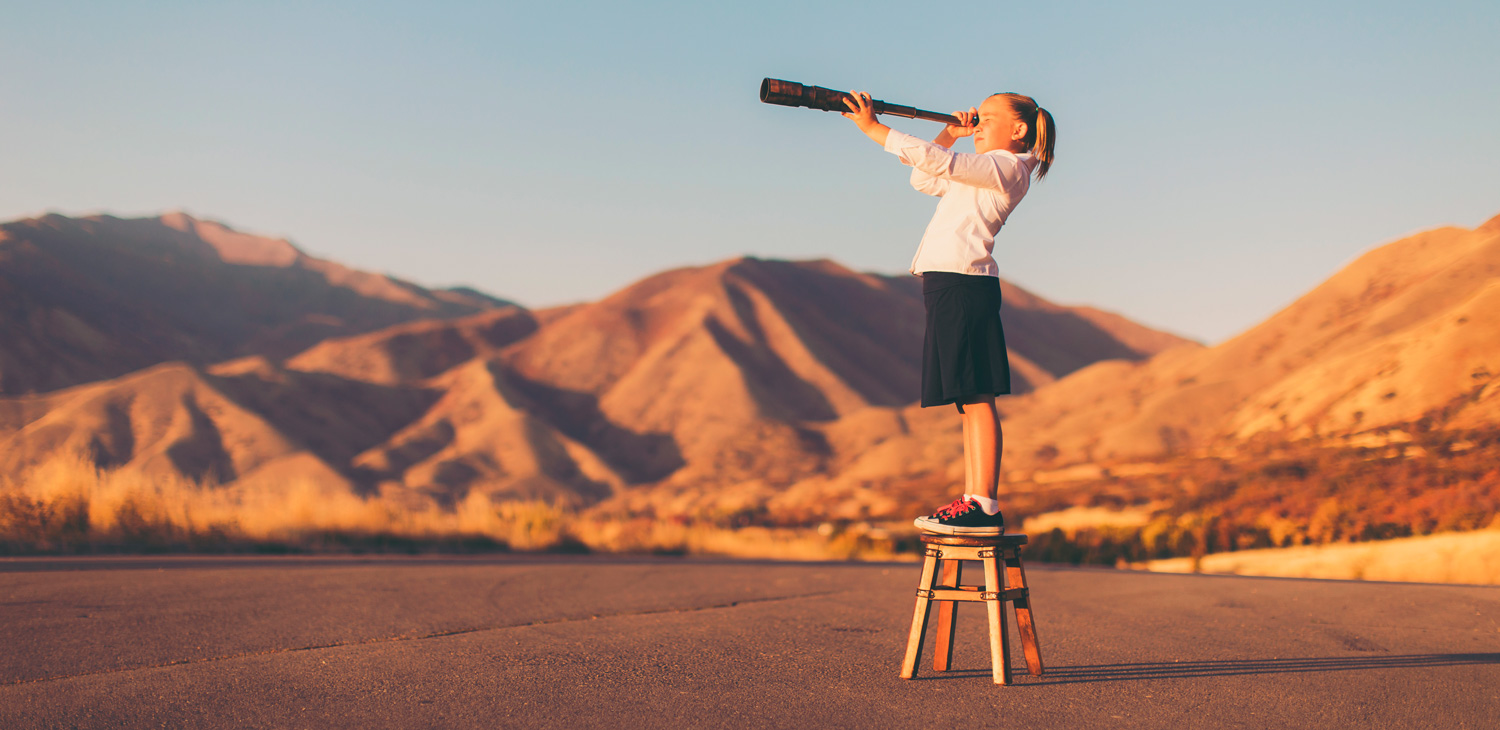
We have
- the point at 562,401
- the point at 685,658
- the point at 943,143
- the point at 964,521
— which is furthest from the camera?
the point at 562,401

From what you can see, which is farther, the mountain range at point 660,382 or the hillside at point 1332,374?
the mountain range at point 660,382

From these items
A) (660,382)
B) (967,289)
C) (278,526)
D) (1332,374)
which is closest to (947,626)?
(967,289)

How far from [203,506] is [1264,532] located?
18117mm

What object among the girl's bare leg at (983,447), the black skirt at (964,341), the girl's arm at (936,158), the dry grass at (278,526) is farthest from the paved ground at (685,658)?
the dry grass at (278,526)

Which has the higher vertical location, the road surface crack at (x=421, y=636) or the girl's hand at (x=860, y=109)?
the girl's hand at (x=860, y=109)

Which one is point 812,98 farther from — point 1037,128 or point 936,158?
point 1037,128

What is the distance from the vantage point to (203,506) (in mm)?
14422

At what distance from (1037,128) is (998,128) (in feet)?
0.58

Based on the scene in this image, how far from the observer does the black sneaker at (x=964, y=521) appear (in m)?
3.98

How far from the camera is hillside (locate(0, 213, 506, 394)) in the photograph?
82500 millimetres

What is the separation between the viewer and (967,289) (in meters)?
4.19

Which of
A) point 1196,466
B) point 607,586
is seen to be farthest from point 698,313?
point 607,586

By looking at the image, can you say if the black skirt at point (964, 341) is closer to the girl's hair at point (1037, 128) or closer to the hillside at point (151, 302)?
the girl's hair at point (1037, 128)

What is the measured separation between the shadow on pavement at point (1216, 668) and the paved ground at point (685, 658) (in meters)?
0.02
